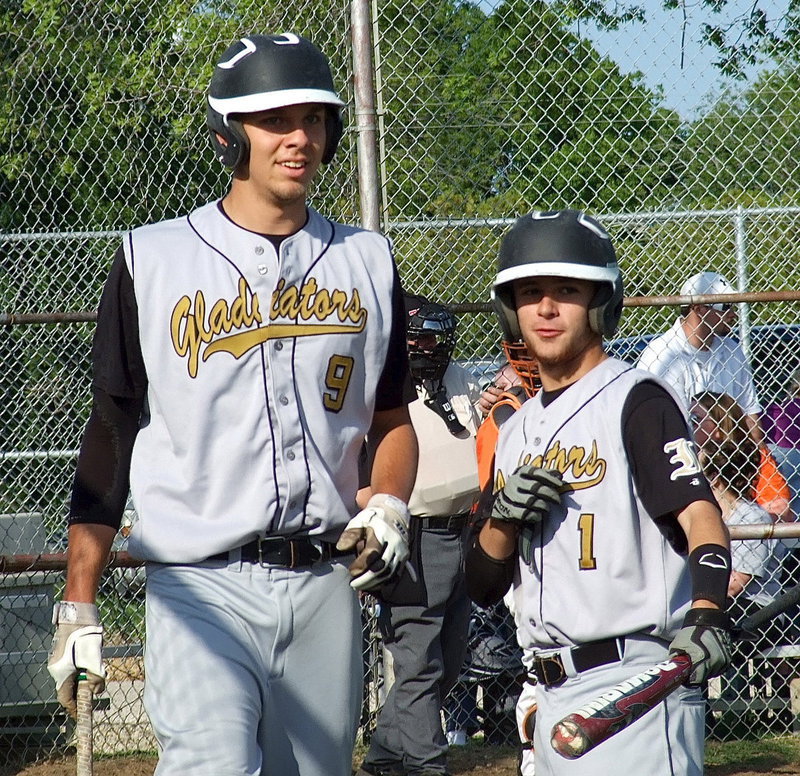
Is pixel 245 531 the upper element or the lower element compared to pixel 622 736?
upper

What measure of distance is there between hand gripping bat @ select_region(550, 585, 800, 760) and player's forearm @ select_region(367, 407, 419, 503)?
856 mm

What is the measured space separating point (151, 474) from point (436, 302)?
3.21 meters

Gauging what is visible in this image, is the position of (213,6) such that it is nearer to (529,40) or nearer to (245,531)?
(529,40)

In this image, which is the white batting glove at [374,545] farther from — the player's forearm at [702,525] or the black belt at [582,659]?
the player's forearm at [702,525]

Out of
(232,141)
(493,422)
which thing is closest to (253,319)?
(232,141)

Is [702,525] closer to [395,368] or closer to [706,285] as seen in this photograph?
A: [395,368]

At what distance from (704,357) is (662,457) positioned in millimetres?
3719

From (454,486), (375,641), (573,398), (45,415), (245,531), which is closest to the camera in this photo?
(245,531)

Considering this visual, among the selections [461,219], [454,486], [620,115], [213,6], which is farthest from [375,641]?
[213,6]

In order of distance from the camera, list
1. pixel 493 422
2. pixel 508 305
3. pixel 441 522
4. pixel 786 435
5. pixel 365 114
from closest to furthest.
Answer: pixel 508 305 → pixel 493 422 → pixel 365 114 → pixel 441 522 → pixel 786 435

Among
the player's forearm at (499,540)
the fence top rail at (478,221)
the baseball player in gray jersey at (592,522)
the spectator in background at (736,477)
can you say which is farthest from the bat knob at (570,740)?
the spectator in background at (736,477)

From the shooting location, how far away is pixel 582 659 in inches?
114

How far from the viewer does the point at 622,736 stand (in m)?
2.81

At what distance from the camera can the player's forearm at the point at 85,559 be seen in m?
2.85
